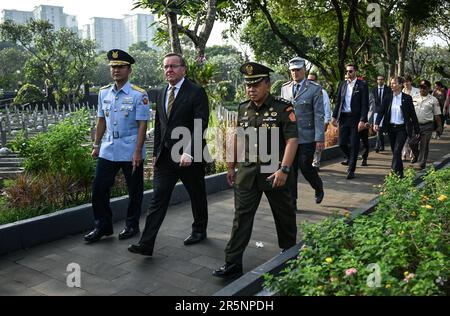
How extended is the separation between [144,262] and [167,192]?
698mm

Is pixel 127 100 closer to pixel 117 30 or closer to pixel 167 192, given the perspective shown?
pixel 167 192

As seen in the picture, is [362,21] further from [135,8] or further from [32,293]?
[32,293]

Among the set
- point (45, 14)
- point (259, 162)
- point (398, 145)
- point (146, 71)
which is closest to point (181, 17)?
point (398, 145)

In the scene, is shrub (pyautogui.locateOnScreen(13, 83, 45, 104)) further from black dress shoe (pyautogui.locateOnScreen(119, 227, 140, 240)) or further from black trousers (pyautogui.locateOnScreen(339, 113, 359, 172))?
black dress shoe (pyautogui.locateOnScreen(119, 227, 140, 240))

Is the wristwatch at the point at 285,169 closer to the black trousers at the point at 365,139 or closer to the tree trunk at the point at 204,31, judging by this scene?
the tree trunk at the point at 204,31

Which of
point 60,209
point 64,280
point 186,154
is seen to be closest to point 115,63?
point 186,154

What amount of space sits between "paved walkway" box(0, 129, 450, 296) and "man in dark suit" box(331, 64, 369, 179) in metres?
2.39

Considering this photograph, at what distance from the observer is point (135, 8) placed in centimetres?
828

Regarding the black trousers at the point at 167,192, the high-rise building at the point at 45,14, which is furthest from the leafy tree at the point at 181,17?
the high-rise building at the point at 45,14

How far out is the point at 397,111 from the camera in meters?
8.09

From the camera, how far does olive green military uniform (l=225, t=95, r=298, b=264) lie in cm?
420

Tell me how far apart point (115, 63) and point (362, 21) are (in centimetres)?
1896

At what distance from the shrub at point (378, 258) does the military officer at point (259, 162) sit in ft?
1.38

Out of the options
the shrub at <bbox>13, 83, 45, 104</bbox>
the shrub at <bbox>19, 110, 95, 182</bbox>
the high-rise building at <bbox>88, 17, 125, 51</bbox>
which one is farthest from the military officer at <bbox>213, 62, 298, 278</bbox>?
the high-rise building at <bbox>88, 17, 125, 51</bbox>
